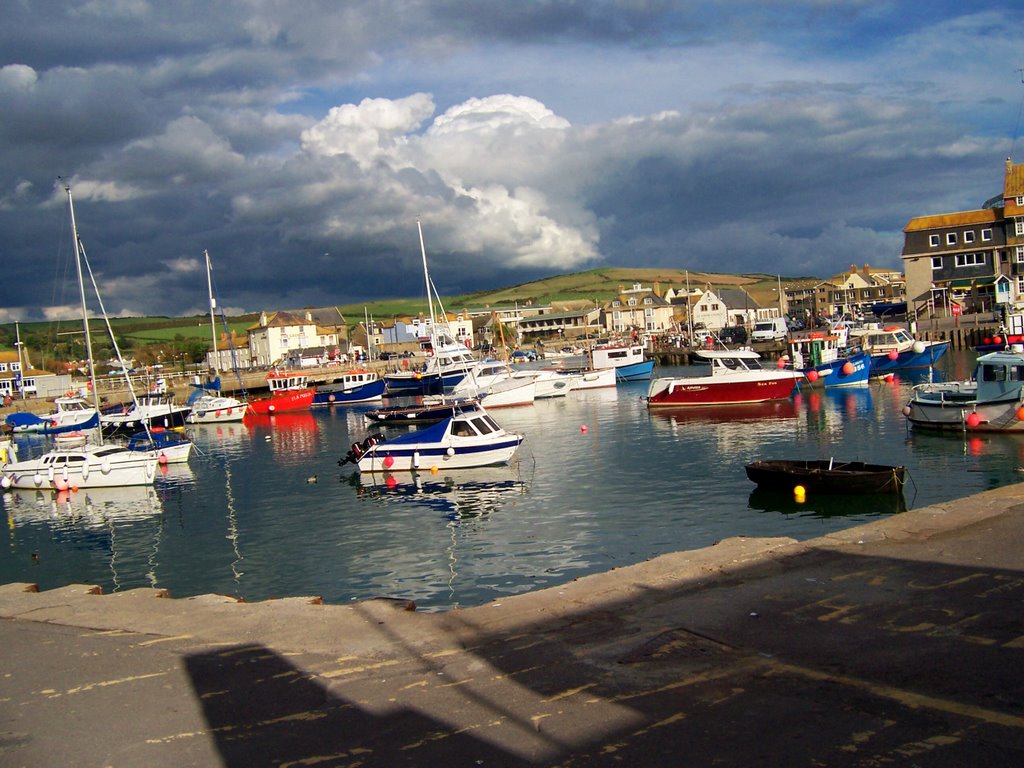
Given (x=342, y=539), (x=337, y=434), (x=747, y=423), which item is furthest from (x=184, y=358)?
(x=342, y=539)

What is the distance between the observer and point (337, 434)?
54.6m

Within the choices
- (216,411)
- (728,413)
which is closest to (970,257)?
(728,413)

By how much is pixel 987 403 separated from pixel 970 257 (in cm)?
6710

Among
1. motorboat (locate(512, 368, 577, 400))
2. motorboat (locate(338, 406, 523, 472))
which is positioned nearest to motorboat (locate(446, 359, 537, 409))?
motorboat (locate(512, 368, 577, 400))

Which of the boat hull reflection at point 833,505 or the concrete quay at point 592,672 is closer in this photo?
the concrete quay at point 592,672

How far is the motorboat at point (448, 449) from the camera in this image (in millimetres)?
33531

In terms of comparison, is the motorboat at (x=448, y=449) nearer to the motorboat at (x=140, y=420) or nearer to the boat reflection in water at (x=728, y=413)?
the boat reflection in water at (x=728, y=413)

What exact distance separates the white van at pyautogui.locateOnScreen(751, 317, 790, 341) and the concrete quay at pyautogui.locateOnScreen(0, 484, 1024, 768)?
95566 mm

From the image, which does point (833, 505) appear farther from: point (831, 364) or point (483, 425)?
point (831, 364)

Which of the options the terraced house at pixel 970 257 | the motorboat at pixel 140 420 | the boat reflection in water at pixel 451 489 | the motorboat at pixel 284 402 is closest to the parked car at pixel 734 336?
the terraced house at pixel 970 257

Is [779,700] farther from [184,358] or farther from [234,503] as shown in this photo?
[184,358]

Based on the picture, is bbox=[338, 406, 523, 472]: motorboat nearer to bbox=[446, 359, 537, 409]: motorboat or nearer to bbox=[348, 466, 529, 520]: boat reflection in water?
bbox=[348, 466, 529, 520]: boat reflection in water

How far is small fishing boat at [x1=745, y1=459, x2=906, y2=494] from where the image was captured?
77.0 feet

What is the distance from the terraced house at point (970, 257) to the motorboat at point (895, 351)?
74.4 ft
